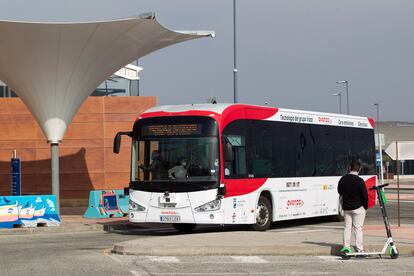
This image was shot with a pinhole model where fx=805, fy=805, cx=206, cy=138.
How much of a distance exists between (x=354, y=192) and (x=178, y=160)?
583 cm

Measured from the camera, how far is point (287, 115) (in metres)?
20.7

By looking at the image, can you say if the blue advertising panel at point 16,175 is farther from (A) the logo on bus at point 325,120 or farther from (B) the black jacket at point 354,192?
(B) the black jacket at point 354,192

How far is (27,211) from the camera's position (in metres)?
21.3

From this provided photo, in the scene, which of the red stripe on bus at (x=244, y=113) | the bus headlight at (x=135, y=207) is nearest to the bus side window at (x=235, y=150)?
the red stripe on bus at (x=244, y=113)

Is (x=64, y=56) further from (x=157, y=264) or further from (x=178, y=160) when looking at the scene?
(x=157, y=264)

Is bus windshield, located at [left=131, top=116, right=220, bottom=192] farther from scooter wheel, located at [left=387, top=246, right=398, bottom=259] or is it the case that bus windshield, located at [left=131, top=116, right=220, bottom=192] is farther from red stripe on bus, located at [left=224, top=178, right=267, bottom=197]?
scooter wheel, located at [left=387, top=246, right=398, bottom=259]

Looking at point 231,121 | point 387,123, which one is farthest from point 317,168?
point 387,123

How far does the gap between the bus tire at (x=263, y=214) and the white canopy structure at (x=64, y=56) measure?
18.7 ft

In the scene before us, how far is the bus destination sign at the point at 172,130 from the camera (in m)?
18.3

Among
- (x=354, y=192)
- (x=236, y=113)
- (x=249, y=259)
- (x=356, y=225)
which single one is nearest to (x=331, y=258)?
(x=356, y=225)

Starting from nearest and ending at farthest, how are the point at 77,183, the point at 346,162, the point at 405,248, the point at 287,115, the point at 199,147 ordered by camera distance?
1. the point at 405,248
2. the point at 199,147
3. the point at 287,115
4. the point at 346,162
5. the point at 77,183

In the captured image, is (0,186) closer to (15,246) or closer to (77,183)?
(77,183)

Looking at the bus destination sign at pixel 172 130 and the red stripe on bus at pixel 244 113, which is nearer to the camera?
the bus destination sign at pixel 172 130

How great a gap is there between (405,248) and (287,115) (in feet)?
23.9
